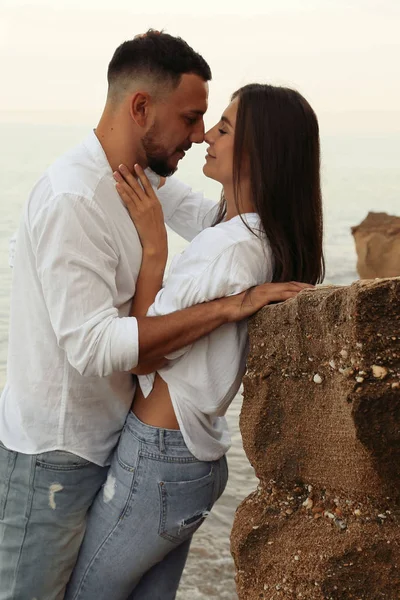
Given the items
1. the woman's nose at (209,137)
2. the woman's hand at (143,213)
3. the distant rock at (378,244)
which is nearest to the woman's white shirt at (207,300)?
the woman's hand at (143,213)

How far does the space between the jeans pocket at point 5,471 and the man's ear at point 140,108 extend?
1.05 meters

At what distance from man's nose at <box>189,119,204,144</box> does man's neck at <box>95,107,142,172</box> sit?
0.17 metres

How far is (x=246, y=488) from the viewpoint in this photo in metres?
6.35

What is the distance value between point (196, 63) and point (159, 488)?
50.5 inches

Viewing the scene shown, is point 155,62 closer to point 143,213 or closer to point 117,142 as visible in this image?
point 117,142

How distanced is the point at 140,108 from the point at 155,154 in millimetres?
147

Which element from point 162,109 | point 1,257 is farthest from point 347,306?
point 1,257

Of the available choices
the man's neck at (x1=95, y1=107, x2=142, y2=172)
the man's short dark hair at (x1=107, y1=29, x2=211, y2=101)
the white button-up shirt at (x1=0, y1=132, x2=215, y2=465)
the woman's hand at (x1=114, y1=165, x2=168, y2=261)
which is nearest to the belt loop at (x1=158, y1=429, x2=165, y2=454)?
the white button-up shirt at (x1=0, y1=132, x2=215, y2=465)

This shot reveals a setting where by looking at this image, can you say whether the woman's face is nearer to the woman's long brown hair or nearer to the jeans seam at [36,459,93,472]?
the woman's long brown hair

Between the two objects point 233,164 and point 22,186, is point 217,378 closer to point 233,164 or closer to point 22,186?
point 233,164

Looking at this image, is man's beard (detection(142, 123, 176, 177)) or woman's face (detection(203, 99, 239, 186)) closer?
woman's face (detection(203, 99, 239, 186))

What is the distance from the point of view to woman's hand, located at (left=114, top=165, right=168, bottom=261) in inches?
106

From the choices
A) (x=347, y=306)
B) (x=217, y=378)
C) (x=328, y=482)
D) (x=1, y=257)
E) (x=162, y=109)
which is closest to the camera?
(x=347, y=306)

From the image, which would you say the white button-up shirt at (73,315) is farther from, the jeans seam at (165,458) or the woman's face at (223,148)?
the woman's face at (223,148)
